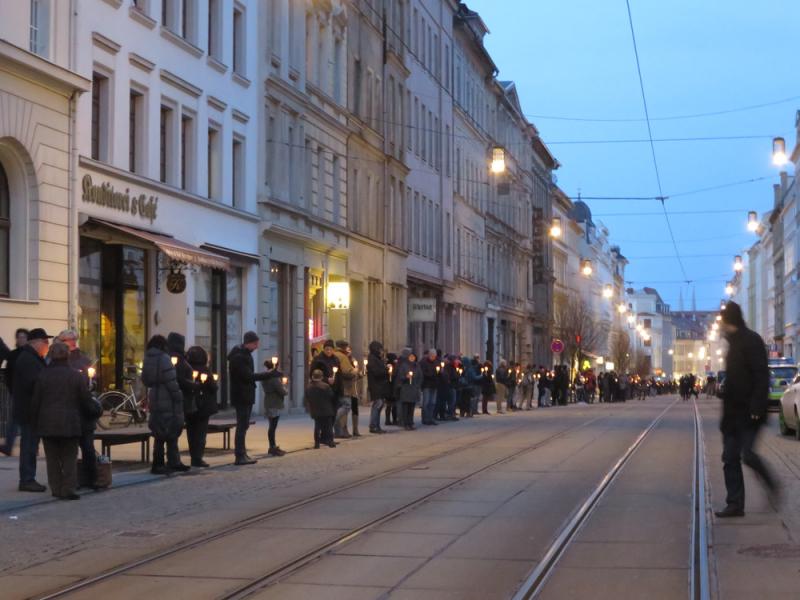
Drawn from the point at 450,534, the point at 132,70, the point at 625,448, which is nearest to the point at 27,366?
the point at 450,534

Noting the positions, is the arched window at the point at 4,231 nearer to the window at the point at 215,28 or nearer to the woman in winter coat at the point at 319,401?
the woman in winter coat at the point at 319,401

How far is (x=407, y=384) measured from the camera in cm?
3173

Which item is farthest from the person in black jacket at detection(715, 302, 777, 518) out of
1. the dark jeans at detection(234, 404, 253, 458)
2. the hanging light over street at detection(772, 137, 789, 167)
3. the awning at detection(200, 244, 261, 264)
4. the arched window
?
the hanging light over street at detection(772, 137, 789, 167)

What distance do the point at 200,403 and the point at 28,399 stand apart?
3426 mm

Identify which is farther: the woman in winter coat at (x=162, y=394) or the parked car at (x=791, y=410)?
the parked car at (x=791, y=410)

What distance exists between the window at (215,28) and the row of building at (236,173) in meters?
0.05

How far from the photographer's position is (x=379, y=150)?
49938mm

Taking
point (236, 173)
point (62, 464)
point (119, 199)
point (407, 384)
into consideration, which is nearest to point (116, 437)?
point (62, 464)

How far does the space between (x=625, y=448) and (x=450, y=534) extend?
12.8 m

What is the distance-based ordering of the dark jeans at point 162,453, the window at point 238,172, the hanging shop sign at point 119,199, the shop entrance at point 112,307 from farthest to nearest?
the window at point 238,172 < the shop entrance at point 112,307 < the hanging shop sign at point 119,199 < the dark jeans at point 162,453

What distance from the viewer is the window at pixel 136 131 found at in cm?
2968

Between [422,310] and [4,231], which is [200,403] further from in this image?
[422,310]

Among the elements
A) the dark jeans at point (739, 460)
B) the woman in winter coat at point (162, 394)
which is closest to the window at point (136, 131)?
the woman in winter coat at point (162, 394)

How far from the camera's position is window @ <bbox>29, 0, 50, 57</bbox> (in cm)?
2512
